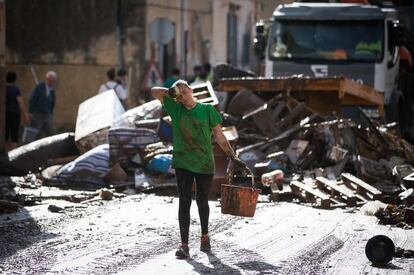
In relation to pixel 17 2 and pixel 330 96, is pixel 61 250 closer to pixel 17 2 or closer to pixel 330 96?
pixel 330 96

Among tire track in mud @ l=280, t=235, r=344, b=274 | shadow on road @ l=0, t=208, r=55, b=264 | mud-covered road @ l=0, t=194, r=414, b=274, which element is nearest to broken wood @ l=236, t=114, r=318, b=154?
mud-covered road @ l=0, t=194, r=414, b=274

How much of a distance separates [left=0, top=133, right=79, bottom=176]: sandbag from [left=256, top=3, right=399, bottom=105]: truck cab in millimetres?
5121

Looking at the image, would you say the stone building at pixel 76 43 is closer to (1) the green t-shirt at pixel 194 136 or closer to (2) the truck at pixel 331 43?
(2) the truck at pixel 331 43

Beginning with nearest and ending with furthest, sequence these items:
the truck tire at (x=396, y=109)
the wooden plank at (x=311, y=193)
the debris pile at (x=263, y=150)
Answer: the wooden plank at (x=311, y=193)
the debris pile at (x=263, y=150)
the truck tire at (x=396, y=109)

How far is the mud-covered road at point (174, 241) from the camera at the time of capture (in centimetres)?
881

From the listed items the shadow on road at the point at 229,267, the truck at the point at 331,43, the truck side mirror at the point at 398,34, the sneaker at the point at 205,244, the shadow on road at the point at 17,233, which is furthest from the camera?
the truck side mirror at the point at 398,34

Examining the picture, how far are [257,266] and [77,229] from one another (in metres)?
2.80

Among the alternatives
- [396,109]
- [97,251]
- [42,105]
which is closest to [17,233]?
[97,251]

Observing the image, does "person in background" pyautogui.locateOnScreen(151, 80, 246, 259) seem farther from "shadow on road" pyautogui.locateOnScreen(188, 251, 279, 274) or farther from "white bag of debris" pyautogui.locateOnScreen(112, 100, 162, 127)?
"white bag of debris" pyautogui.locateOnScreen(112, 100, 162, 127)

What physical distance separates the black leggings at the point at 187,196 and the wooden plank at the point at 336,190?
4246 mm

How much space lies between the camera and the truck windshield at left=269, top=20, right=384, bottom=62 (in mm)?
20391

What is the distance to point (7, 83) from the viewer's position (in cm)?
2028

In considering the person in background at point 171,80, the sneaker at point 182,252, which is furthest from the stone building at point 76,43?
the sneaker at point 182,252

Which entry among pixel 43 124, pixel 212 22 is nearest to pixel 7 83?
pixel 43 124
